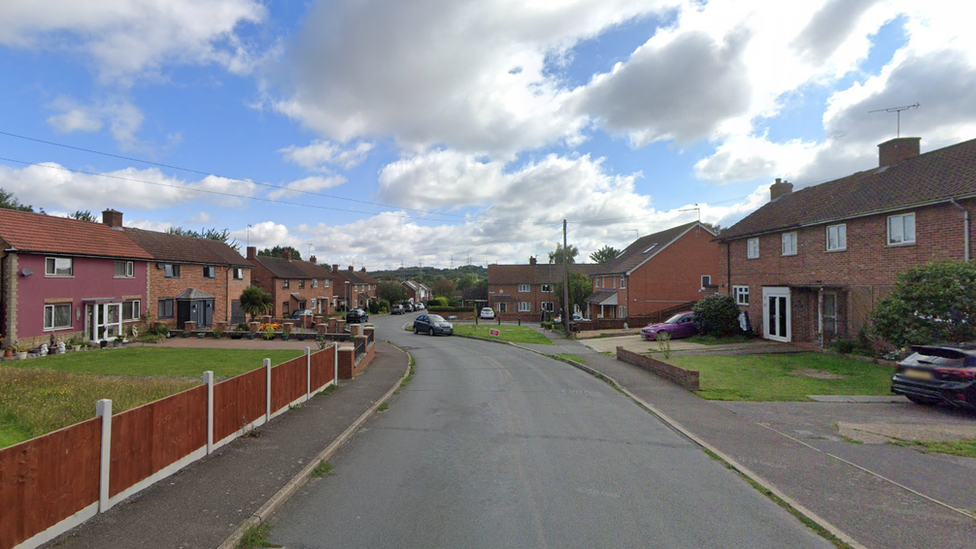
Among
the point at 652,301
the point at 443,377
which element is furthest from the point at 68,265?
the point at 652,301

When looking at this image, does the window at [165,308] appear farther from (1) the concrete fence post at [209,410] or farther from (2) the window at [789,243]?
(2) the window at [789,243]

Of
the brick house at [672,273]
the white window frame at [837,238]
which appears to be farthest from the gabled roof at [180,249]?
the white window frame at [837,238]

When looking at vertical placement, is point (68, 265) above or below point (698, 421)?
above

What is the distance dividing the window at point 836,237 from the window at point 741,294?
595cm

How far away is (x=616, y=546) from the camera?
4.59 meters

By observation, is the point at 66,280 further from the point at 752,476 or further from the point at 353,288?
the point at 353,288

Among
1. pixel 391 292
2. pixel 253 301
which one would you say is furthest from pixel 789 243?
pixel 391 292

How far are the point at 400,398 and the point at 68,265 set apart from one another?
2140 centimetres

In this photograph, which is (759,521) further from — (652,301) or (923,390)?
(652,301)

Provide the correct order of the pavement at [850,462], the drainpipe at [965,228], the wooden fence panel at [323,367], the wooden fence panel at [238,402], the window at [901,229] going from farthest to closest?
the window at [901,229]
the drainpipe at [965,228]
the wooden fence panel at [323,367]
the wooden fence panel at [238,402]
the pavement at [850,462]

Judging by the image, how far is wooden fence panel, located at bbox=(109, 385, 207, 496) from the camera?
17.8 feet

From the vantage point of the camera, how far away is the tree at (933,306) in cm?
1260

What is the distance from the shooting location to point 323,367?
13.0m

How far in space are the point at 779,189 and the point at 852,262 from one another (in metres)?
11.2
